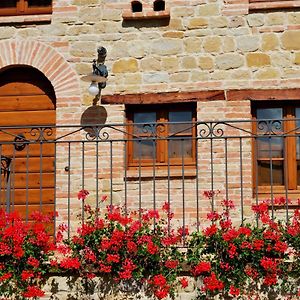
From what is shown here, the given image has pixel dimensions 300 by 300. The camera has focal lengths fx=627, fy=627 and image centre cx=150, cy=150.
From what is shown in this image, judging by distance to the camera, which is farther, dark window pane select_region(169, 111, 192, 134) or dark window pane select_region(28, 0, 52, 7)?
dark window pane select_region(28, 0, 52, 7)

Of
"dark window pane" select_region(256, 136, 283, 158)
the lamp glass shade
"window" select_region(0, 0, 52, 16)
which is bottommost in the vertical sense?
"dark window pane" select_region(256, 136, 283, 158)

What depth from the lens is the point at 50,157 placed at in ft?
27.7

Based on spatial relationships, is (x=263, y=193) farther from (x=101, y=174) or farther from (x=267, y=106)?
(x=101, y=174)

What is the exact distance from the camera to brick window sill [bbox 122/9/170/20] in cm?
834

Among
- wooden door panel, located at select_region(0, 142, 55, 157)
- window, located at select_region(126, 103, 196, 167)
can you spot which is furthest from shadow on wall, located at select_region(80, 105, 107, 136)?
wooden door panel, located at select_region(0, 142, 55, 157)

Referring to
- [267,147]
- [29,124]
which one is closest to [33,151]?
[29,124]

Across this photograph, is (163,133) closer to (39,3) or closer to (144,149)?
(144,149)

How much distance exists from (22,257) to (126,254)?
992 millimetres

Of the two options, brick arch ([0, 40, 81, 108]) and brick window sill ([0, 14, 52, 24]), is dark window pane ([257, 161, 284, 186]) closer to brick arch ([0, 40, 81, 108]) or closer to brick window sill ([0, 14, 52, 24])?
brick arch ([0, 40, 81, 108])

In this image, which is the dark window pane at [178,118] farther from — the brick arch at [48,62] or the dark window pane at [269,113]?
the brick arch at [48,62]

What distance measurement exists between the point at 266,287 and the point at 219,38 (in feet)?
12.3

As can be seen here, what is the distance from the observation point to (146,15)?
8.35 metres

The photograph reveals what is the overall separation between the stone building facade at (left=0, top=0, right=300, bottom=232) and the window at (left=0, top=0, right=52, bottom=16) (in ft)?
0.61

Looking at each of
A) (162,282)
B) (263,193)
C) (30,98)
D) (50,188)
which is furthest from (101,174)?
(162,282)
